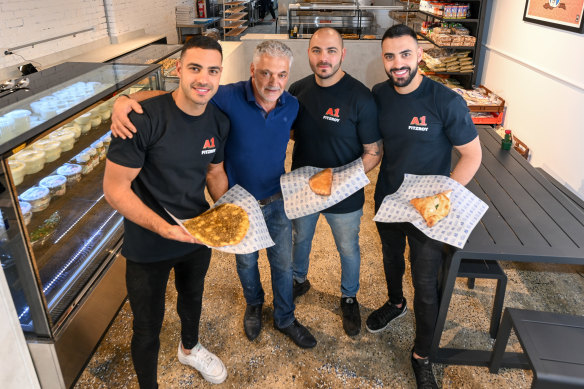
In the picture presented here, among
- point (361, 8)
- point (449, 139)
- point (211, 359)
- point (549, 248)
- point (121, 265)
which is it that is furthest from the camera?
point (361, 8)

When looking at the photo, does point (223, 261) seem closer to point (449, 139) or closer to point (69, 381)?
point (69, 381)

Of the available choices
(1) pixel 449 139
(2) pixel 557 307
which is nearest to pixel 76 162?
(1) pixel 449 139

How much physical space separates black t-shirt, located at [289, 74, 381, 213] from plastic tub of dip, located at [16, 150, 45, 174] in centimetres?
135

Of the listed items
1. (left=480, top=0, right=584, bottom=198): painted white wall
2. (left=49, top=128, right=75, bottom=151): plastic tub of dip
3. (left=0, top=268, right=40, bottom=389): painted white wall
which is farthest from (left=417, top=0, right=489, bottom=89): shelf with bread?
(left=0, top=268, right=40, bottom=389): painted white wall

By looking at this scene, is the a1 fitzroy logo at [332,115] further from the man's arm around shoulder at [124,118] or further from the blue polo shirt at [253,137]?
the man's arm around shoulder at [124,118]

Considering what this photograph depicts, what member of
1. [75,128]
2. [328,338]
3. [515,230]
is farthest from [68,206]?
[515,230]

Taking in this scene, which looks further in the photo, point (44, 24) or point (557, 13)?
point (44, 24)

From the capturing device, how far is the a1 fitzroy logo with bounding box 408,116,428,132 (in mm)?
2148

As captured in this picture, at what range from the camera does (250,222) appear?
207 cm

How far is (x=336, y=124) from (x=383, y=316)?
1259 millimetres

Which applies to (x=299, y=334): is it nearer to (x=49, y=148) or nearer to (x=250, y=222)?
(x=250, y=222)

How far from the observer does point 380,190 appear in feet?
8.00

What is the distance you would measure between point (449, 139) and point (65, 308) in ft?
6.97

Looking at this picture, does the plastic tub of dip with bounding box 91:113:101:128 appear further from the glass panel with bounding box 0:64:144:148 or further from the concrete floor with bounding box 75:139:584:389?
the concrete floor with bounding box 75:139:584:389
